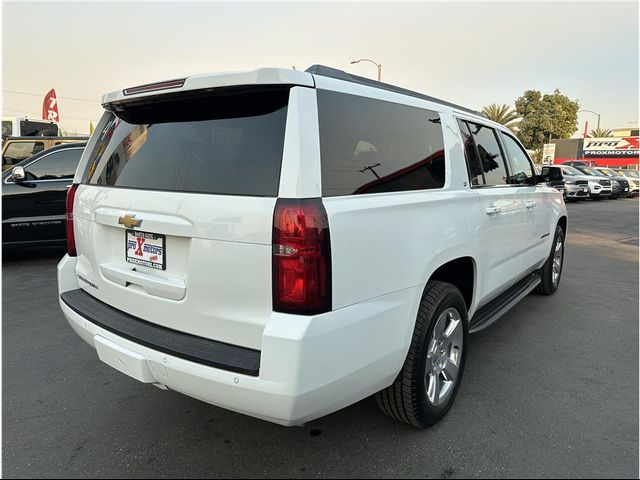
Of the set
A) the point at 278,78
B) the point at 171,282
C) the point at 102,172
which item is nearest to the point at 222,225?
the point at 171,282

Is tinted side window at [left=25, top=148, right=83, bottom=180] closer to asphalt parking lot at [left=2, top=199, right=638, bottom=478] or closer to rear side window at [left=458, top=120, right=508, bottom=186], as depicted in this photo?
asphalt parking lot at [left=2, top=199, right=638, bottom=478]

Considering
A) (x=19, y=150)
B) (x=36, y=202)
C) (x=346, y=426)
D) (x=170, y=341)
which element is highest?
(x=19, y=150)

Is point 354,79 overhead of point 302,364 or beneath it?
overhead

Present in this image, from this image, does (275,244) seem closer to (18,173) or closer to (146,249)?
(146,249)

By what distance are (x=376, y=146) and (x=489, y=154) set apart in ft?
5.62

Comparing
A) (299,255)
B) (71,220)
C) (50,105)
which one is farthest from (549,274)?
(50,105)

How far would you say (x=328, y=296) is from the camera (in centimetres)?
189

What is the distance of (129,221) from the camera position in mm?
2275

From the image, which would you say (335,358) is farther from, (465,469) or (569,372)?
(569,372)

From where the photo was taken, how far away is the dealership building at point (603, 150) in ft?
141

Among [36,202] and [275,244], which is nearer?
[275,244]

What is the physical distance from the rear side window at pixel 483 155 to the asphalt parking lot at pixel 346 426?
144 cm

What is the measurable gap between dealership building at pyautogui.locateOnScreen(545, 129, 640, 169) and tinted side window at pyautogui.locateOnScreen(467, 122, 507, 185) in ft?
138

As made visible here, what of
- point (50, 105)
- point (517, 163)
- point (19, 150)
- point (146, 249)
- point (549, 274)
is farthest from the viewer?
point (50, 105)
